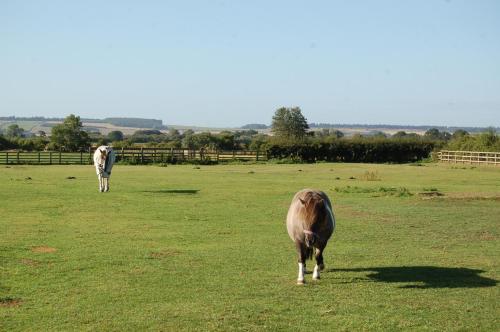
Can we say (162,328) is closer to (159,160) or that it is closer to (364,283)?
(364,283)

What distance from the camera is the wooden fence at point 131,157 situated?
52.4m

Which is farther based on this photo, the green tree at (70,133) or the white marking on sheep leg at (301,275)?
the green tree at (70,133)

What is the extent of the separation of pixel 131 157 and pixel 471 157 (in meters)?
30.6

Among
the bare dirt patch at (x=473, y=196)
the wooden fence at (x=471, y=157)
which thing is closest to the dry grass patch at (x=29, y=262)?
the bare dirt patch at (x=473, y=196)

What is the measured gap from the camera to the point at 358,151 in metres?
69.8

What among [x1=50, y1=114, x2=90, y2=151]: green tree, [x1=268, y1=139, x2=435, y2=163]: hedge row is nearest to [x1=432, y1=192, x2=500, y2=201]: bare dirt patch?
[x1=268, y1=139, x2=435, y2=163]: hedge row

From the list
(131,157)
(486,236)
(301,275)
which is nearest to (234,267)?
(301,275)

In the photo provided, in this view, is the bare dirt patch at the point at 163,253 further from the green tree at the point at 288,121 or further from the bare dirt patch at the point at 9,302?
the green tree at the point at 288,121

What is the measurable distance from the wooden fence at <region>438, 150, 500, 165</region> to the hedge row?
8.74 meters

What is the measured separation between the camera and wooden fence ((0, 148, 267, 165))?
52.4 metres

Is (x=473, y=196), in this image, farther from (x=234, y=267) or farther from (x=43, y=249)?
(x=43, y=249)

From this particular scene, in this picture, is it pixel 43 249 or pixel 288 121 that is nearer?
pixel 43 249

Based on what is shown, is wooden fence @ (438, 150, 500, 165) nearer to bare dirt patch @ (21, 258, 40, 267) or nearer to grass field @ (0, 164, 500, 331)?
grass field @ (0, 164, 500, 331)

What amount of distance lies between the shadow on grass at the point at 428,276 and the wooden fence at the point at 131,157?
43346mm
